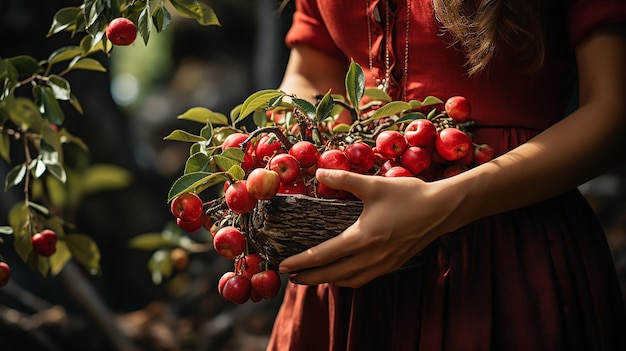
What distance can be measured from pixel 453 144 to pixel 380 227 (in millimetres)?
163

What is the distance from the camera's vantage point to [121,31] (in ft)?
3.36

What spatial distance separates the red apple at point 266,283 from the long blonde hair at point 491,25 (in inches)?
16.3

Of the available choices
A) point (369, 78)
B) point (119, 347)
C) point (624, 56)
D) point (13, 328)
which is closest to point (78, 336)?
point (119, 347)

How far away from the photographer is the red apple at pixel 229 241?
92cm

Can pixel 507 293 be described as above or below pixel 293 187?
below

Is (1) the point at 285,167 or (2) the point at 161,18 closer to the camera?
(1) the point at 285,167

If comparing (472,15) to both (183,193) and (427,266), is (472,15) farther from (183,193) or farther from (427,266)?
(183,193)

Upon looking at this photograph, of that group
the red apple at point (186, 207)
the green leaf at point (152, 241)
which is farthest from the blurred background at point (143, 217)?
the red apple at point (186, 207)

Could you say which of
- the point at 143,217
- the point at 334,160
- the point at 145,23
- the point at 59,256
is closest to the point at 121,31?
the point at 145,23

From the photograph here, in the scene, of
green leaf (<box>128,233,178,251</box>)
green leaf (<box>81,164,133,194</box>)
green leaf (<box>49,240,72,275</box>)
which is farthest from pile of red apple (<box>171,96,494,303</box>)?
green leaf (<box>81,164,133,194</box>)

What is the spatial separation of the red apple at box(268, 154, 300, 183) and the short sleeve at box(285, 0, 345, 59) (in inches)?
19.0

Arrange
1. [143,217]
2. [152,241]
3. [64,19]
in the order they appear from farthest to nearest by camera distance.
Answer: [143,217], [152,241], [64,19]

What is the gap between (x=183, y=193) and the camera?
93 centimetres

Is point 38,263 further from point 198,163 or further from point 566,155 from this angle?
point 566,155
